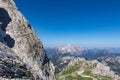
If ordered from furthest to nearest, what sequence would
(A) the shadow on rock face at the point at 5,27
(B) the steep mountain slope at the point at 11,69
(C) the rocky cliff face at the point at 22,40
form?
(C) the rocky cliff face at the point at 22,40, (A) the shadow on rock face at the point at 5,27, (B) the steep mountain slope at the point at 11,69

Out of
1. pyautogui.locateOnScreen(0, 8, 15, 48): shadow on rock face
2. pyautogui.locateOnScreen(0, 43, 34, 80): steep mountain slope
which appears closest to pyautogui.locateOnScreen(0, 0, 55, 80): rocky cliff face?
pyautogui.locateOnScreen(0, 8, 15, 48): shadow on rock face

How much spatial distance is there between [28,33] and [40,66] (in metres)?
7.58

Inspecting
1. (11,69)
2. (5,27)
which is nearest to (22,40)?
(5,27)

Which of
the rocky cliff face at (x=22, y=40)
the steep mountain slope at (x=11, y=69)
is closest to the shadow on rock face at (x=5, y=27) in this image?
the rocky cliff face at (x=22, y=40)

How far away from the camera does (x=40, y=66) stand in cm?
4919

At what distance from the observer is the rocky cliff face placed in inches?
1840

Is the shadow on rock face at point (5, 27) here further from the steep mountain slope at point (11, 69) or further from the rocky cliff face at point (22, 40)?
the steep mountain slope at point (11, 69)

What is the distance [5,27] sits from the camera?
160 ft

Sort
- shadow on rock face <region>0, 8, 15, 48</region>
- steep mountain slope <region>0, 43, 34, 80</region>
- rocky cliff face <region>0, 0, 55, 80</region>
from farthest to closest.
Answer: rocky cliff face <region>0, 0, 55, 80</region> → shadow on rock face <region>0, 8, 15, 48</region> → steep mountain slope <region>0, 43, 34, 80</region>

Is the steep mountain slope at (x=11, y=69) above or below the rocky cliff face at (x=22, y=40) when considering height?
below

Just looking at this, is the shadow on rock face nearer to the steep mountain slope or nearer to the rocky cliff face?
the rocky cliff face

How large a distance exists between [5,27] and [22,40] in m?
4.16

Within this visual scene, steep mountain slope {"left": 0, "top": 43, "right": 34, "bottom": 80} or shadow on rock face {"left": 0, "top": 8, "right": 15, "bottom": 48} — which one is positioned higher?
shadow on rock face {"left": 0, "top": 8, "right": 15, "bottom": 48}

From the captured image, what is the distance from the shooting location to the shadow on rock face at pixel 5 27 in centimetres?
4520
